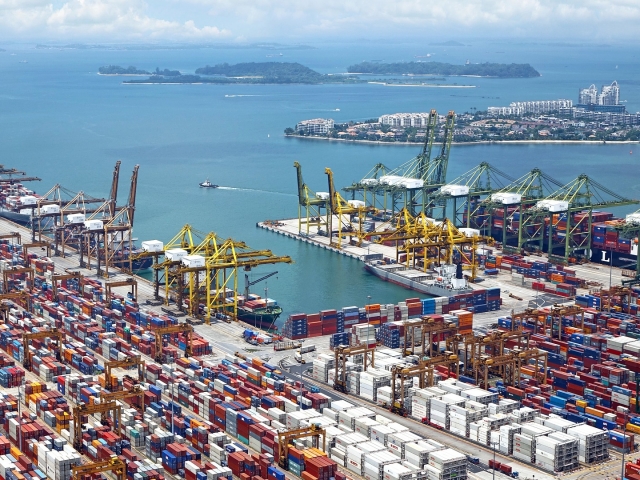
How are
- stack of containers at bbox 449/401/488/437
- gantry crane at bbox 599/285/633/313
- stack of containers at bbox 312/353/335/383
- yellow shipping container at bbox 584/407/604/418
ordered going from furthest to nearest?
gantry crane at bbox 599/285/633/313
stack of containers at bbox 312/353/335/383
yellow shipping container at bbox 584/407/604/418
stack of containers at bbox 449/401/488/437

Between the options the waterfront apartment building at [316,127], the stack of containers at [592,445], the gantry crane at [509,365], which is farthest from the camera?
the waterfront apartment building at [316,127]

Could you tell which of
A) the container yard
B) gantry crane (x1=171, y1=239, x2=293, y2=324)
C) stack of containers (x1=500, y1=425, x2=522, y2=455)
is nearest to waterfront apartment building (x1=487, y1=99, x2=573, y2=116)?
the container yard

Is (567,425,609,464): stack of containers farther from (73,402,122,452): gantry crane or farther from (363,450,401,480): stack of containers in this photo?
(73,402,122,452): gantry crane

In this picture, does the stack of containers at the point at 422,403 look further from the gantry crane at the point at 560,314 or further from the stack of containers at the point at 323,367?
the gantry crane at the point at 560,314

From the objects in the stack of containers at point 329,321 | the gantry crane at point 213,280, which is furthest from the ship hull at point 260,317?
the stack of containers at point 329,321

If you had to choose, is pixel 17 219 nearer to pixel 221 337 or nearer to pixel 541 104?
pixel 221 337

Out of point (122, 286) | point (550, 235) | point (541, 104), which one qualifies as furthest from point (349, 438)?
point (541, 104)
